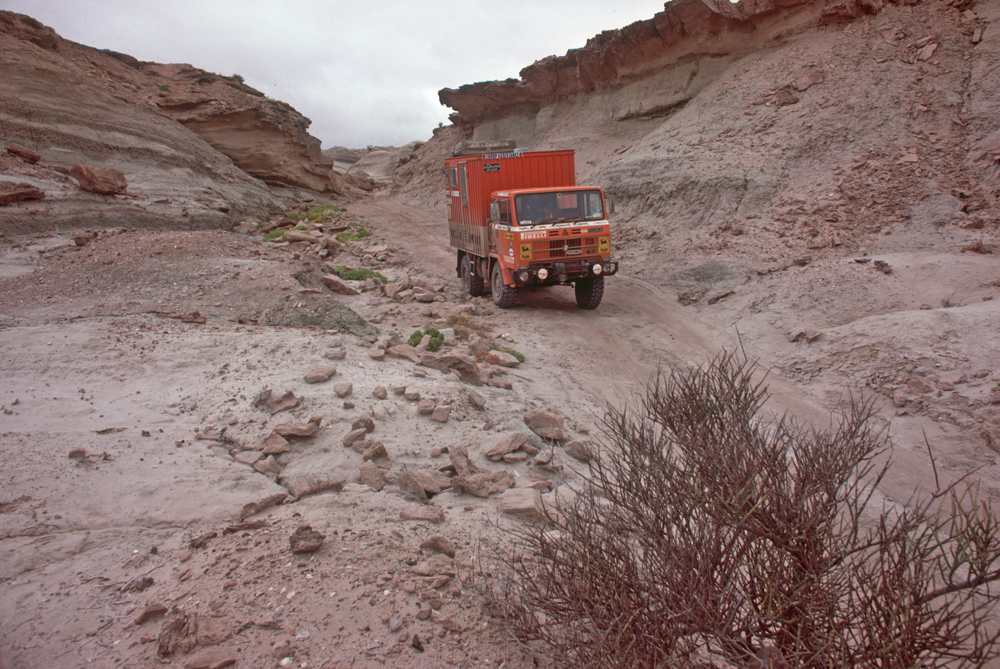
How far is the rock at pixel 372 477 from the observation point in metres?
4.96

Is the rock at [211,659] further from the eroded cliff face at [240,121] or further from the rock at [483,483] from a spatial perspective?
the eroded cliff face at [240,121]

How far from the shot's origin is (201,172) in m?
21.5

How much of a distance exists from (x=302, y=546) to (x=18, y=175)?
1630 centimetres

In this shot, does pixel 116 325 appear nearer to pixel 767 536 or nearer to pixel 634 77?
pixel 767 536

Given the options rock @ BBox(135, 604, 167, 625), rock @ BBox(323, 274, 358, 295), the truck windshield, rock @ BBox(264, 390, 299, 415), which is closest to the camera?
rock @ BBox(135, 604, 167, 625)

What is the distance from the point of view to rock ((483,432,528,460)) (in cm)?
585

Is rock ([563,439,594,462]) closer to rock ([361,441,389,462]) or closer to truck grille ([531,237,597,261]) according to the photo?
rock ([361,441,389,462])

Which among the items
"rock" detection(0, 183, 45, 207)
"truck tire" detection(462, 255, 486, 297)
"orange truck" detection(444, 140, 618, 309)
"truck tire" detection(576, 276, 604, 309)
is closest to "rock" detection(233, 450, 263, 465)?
"orange truck" detection(444, 140, 618, 309)

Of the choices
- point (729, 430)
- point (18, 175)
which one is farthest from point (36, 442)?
point (18, 175)

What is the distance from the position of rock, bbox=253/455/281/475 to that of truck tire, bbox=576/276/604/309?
27.8 ft

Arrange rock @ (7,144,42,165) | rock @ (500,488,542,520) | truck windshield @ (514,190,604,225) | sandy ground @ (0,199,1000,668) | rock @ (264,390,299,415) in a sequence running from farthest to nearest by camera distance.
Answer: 1. rock @ (7,144,42,165)
2. truck windshield @ (514,190,604,225)
3. rock @ (264,390,299,415)
4. rock @ (500,488,542,520)
5. sandy ground @ (0,199,1000,668)

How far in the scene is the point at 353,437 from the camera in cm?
570

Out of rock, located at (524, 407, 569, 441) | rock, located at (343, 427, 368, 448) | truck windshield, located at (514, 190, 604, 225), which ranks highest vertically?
truck windshield, located at (514, 190, 604, 225)

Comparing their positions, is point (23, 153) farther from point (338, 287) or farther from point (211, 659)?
point (211, 659)
